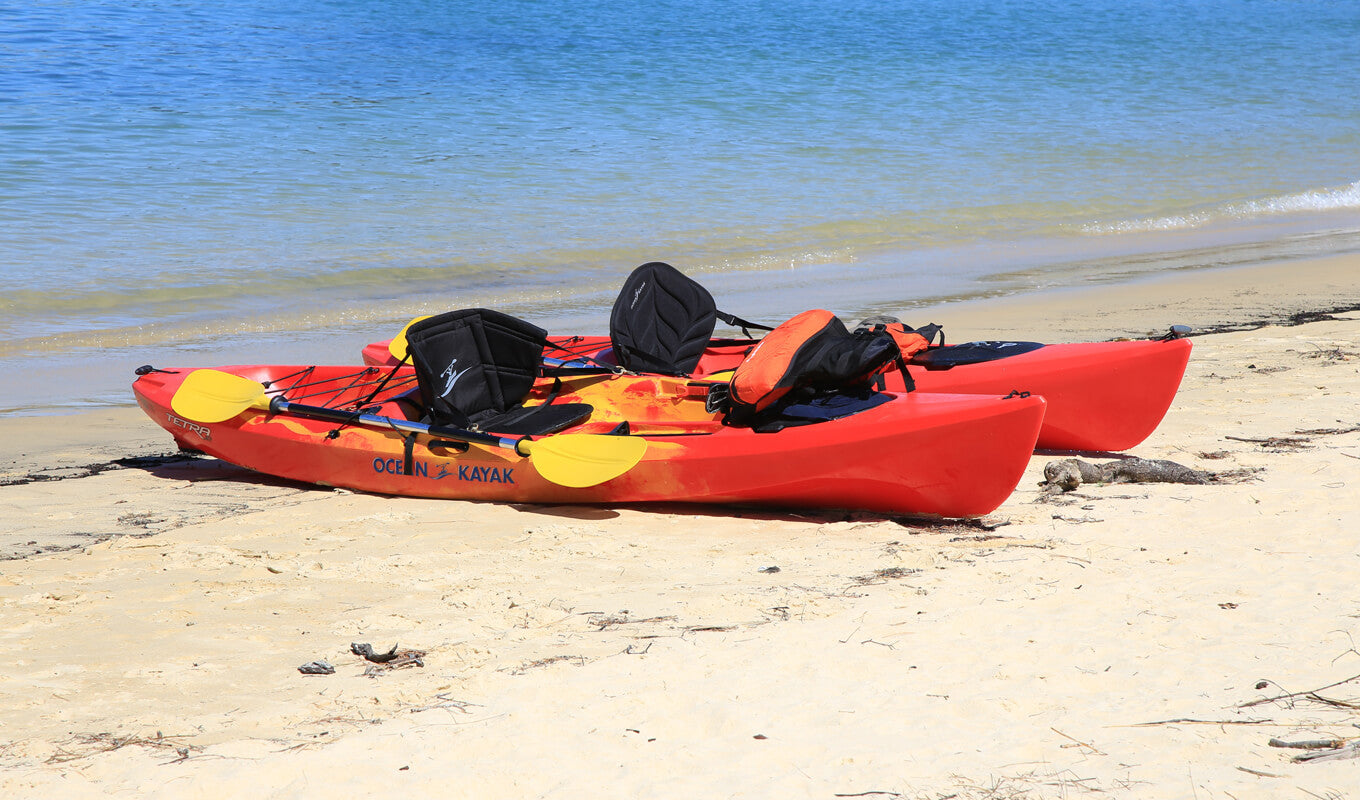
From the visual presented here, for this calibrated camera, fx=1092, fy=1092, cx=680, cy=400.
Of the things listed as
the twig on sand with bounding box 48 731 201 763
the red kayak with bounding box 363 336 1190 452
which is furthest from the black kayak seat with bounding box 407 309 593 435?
the twig on sand with bounding box 48 731 201 763

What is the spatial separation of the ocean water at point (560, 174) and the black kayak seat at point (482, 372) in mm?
2524

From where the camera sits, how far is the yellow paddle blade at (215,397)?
5266 mm

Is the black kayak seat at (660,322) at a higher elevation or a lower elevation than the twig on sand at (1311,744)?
higher

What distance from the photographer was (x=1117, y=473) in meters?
4.60

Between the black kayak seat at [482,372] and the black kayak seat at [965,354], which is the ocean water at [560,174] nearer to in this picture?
the black kayak seat at [482,372]

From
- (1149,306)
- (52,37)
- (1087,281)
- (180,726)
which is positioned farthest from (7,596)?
(52,37)

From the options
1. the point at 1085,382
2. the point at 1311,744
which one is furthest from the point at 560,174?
the point at 1311,744

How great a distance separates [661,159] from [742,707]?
12172mm

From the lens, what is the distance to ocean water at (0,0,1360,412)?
8.99m

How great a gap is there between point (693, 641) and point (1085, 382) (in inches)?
114

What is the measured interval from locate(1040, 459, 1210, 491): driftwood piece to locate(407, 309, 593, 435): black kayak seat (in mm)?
2143

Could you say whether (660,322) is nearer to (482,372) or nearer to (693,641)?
(482,372)

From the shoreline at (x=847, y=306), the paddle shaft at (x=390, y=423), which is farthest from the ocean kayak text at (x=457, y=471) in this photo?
the shoreline at (x=847, y=306)

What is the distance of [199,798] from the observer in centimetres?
233
